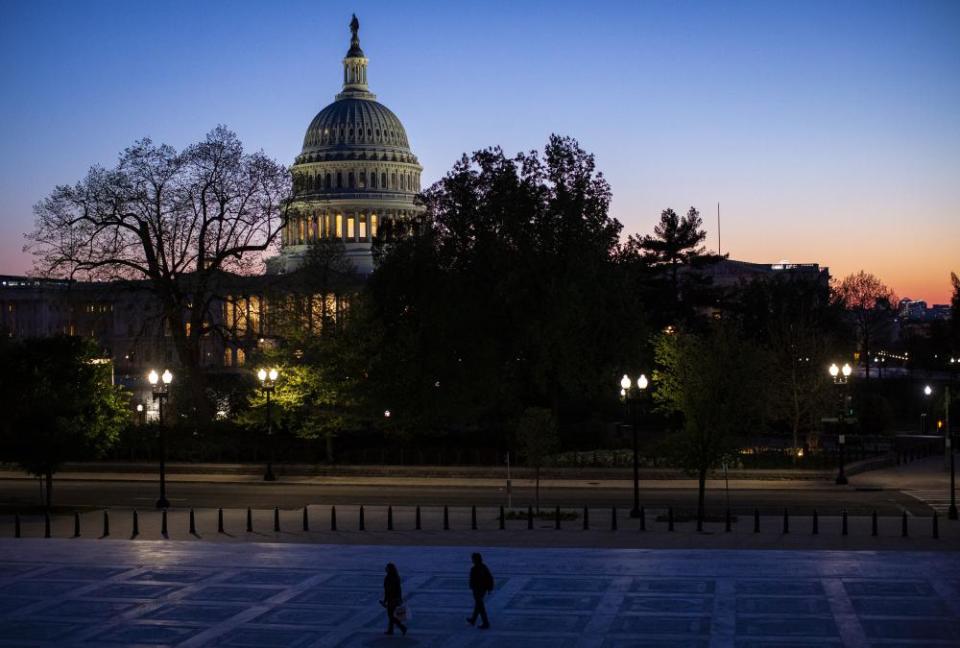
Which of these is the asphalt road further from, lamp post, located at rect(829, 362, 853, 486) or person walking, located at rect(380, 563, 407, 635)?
person walking, located at rect(380, 563, 407, 635)

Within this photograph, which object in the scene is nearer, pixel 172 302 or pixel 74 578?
pixel 74 578

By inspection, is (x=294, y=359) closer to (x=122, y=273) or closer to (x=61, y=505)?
(x=122, y=273)

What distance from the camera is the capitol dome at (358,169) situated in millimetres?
175625

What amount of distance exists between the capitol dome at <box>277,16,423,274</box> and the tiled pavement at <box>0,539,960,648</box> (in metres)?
137

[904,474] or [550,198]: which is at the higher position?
[550,198]

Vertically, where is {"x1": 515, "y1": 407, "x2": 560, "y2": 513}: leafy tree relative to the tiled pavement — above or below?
above

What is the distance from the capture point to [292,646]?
24734mm

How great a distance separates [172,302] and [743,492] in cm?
3241

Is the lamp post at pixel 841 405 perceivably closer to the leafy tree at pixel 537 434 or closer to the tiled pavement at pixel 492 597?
the leafy tree at pixel 537 434

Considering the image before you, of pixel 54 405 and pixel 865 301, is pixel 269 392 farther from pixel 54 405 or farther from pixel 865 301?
pixel 865 301

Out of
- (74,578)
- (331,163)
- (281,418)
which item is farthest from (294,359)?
(331,163)

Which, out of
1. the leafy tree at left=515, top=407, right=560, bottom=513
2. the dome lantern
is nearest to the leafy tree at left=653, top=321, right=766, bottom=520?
the leafy tree at left=515, top=407, right=560, bottom=513

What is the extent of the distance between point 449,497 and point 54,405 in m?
14.6

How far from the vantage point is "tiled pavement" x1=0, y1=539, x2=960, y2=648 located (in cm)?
2533
